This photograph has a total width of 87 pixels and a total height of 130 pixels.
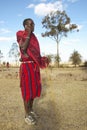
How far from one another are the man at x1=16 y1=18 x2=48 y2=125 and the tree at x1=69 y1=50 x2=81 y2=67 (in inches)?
2645

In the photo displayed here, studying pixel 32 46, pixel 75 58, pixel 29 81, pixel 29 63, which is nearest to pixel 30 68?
pixel 29 63

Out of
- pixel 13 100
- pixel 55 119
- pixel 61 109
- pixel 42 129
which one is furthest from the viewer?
pixel 13 100

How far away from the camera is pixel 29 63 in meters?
6.30

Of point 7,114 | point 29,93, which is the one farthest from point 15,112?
point 29,93

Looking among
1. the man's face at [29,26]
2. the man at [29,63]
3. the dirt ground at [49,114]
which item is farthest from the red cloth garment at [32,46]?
the dirt ground at [49,114]

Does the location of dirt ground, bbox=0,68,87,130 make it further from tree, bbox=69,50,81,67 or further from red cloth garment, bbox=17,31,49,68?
tree, bbox=69,50,81,67

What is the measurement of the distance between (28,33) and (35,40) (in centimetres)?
21

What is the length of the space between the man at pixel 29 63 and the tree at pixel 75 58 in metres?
67.2

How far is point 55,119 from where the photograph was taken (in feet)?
22.0

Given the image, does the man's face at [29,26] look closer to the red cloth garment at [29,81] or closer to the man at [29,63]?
the man at [29,63]

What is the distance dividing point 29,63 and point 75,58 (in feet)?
223

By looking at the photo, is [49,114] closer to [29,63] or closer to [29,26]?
[29,63]

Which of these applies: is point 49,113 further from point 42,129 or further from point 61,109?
point 42,129

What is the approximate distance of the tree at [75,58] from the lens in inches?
2891
